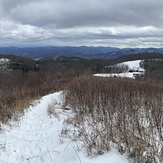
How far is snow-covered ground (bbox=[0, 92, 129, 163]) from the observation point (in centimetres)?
401

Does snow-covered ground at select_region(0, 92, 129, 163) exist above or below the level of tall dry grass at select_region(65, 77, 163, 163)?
below

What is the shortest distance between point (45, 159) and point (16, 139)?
1.54 meters

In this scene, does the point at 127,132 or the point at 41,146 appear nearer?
the point at 127,132

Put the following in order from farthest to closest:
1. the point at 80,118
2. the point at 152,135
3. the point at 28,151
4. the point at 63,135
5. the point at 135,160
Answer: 1. the point at 80,118
2. the point at 63,135
3. the point at 28,151
4. the point at 152,135
5. the point at 135,160

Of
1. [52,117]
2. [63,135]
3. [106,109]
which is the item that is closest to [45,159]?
[63,135]

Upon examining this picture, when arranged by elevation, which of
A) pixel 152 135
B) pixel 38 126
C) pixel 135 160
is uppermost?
pixel 152 135

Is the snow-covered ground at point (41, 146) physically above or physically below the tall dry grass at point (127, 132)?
below

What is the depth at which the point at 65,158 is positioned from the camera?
4.17 m

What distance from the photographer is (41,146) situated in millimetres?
5133

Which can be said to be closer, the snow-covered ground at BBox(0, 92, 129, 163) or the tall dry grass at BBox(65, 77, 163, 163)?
the tall dry grass at BBox(65, 77, 163, 163)

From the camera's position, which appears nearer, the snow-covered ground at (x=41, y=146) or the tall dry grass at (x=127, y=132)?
the tall dry grass at (x=127, y=132)

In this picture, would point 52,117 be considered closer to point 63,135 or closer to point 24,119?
point 24,119

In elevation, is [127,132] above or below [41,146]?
above

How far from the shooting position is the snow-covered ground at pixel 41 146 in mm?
4007
